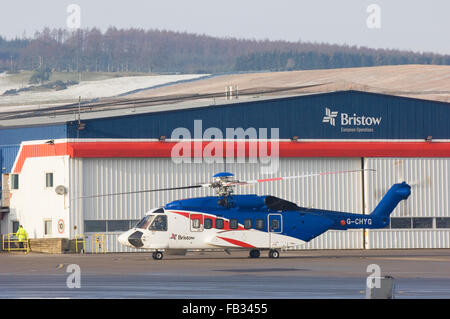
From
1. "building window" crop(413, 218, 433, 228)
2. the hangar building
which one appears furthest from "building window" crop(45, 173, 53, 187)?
"building window" crop(413, 218, 433, 228)

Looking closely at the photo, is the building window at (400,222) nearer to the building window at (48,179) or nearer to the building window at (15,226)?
the building window at (48,179)

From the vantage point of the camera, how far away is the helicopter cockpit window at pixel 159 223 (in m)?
41.8

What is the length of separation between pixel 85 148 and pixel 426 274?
2234cm

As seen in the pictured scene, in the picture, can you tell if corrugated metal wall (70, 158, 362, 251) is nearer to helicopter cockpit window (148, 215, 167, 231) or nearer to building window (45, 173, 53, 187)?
building window (45, 173, 53, 187)

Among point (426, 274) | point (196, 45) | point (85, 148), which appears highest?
point (196, 45)

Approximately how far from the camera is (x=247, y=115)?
51.6 meters

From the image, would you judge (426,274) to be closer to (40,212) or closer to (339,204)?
(339,204)

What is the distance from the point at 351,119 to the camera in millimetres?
52938

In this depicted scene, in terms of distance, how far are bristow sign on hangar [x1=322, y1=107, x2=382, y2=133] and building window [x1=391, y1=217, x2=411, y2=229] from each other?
5069 millimetres

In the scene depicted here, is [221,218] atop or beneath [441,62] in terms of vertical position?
beneath

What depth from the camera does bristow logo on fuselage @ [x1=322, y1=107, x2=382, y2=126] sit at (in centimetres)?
5275

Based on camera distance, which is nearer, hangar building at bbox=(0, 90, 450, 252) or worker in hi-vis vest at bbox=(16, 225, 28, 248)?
hangar building at bbox=(0, 90, 450, 252)
